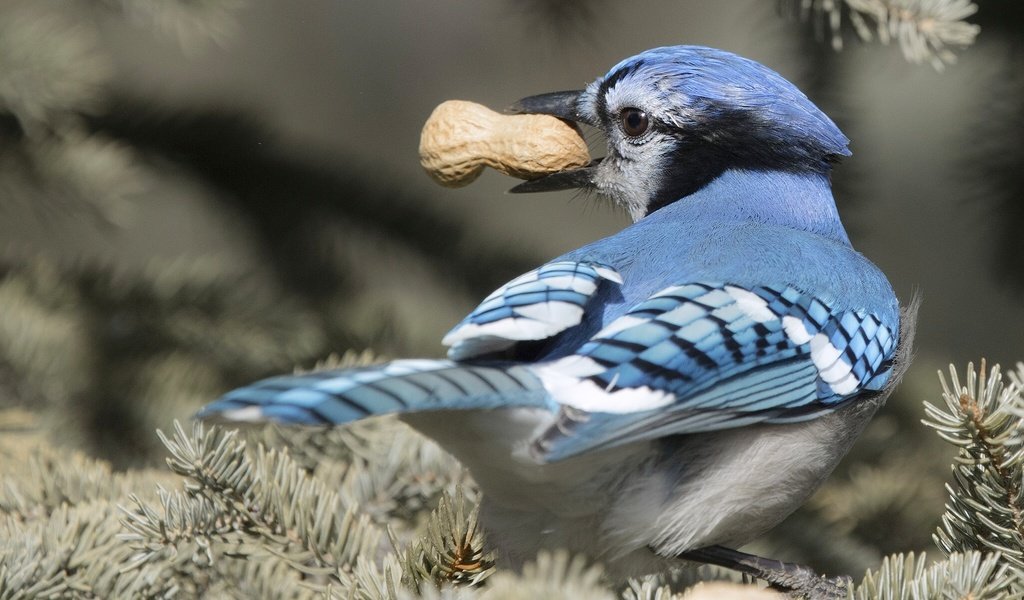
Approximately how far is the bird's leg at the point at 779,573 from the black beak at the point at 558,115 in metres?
0.49

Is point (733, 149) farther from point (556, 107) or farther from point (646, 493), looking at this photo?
point (646, 493)

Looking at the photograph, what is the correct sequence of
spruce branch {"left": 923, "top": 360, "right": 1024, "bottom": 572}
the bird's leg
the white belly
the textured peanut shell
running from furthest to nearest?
→ the textured peanut shell → the bird's leg → the white belly → spruce branch {"left": 923, "top": 360, "right": 1024, "bottom": 572}

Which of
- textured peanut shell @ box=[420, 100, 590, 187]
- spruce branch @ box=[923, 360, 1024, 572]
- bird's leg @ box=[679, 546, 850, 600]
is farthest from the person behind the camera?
textured peanut shell @ box=[420, 100, 590, 187]

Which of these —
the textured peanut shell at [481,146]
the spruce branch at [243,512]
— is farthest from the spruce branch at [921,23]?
the spruce branch at [243,512]

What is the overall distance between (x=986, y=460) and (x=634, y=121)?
63cm

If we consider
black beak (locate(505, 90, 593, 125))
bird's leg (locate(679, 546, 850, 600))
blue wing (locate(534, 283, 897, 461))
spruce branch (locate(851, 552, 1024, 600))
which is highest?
black beak (locate(505, 90, 593, 125))

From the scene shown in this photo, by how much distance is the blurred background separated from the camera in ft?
4.69

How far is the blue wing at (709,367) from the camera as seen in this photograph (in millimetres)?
840

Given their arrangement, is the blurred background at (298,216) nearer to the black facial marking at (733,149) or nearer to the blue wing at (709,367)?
the black facial marking at (733,149)

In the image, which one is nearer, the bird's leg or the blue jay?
the blue jay

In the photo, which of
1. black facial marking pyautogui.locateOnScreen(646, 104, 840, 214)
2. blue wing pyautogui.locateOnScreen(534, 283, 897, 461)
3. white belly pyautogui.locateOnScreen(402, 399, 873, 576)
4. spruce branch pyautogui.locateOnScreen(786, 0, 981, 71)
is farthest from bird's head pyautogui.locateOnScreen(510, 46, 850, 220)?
white belly pyautogui.locateOnScreen(402, 399, 873, 576)

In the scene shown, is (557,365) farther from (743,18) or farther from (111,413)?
(743,18)

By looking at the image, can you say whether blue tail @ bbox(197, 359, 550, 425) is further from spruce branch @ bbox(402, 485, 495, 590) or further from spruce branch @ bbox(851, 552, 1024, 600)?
spruce branch @ bbox(851, 552, 1024, 600)

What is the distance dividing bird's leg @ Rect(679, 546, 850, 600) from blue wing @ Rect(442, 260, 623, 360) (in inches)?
10.7
